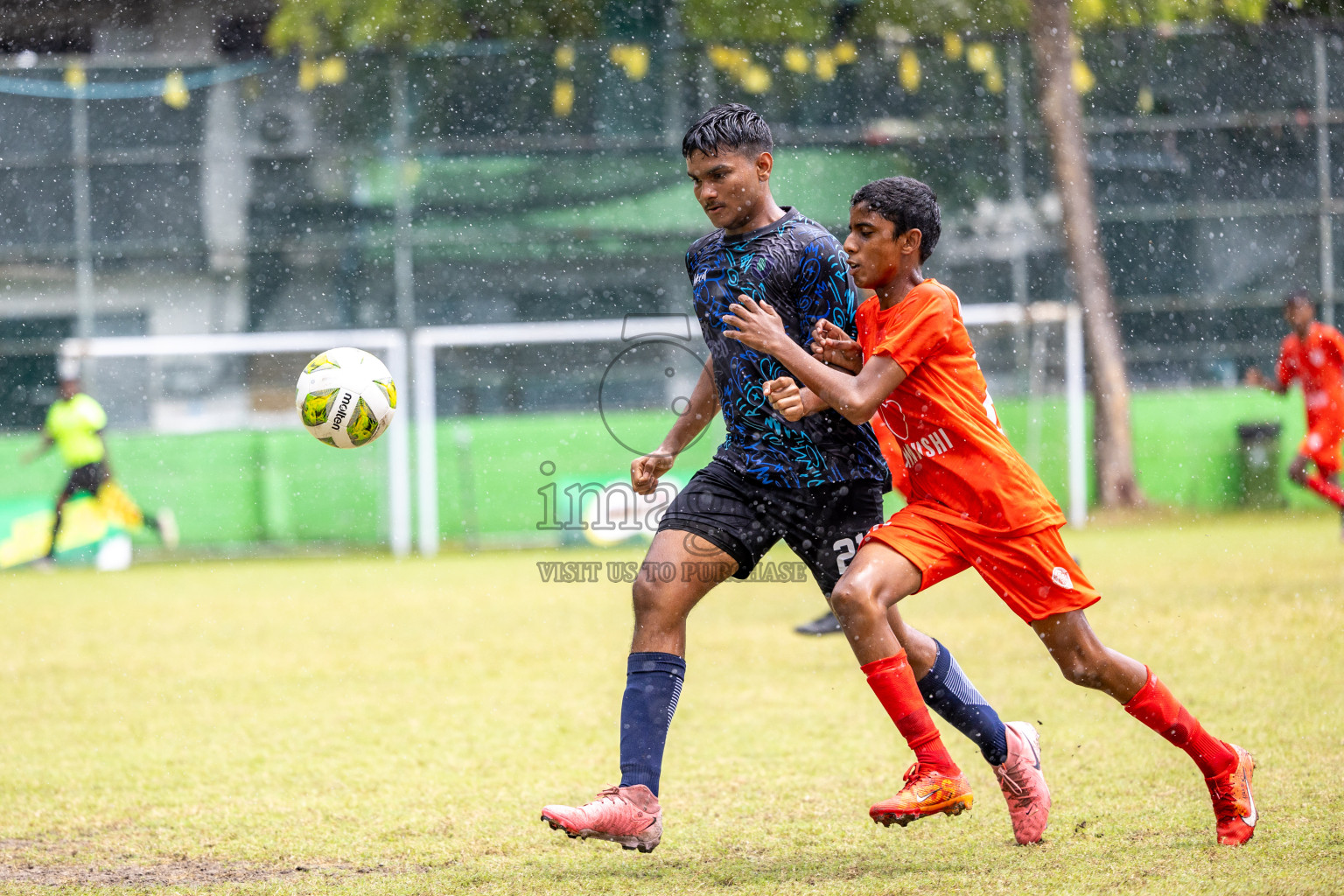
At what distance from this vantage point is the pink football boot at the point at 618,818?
11.0ft

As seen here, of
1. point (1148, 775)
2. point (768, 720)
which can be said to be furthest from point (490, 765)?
point (1148, 775)

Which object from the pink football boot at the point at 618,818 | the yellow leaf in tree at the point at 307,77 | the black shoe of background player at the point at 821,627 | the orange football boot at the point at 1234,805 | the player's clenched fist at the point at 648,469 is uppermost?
the yellow leaf in tree at the point at 307,77

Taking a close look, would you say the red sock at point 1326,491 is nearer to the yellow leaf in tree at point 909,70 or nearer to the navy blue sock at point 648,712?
the navy blue sock at point 648,712

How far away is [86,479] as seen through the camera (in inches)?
531

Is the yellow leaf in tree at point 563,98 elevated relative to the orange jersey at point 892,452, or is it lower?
elevated

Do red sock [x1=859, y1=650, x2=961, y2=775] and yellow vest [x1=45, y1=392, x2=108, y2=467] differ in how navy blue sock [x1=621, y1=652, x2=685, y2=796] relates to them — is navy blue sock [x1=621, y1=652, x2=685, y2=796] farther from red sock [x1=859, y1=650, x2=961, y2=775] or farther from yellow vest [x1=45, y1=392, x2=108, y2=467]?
yellow vest [x1=45, y1=392, x2=108, y2=467]

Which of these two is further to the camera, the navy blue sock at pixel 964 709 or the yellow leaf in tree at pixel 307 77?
the yellow leaf in tree at pixel 307 77

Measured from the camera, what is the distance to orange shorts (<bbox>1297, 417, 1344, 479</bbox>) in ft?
34.3

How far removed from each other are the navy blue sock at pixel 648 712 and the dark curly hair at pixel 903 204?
4.23 feet

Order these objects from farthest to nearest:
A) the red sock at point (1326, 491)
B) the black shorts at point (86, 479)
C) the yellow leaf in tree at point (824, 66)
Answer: the yellow leaf in tree at point (824, 66), the black shorts at point (86, 479), the red sock at point (1326, 491)

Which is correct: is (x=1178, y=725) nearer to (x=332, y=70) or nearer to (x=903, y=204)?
(x=903, y=204)

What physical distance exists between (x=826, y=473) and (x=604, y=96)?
1344 centimetres

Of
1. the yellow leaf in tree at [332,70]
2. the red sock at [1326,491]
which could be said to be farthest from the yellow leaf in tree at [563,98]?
the red sock at [1326,491]

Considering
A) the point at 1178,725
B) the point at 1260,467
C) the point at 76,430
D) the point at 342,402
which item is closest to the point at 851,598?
the point at 1178,725
